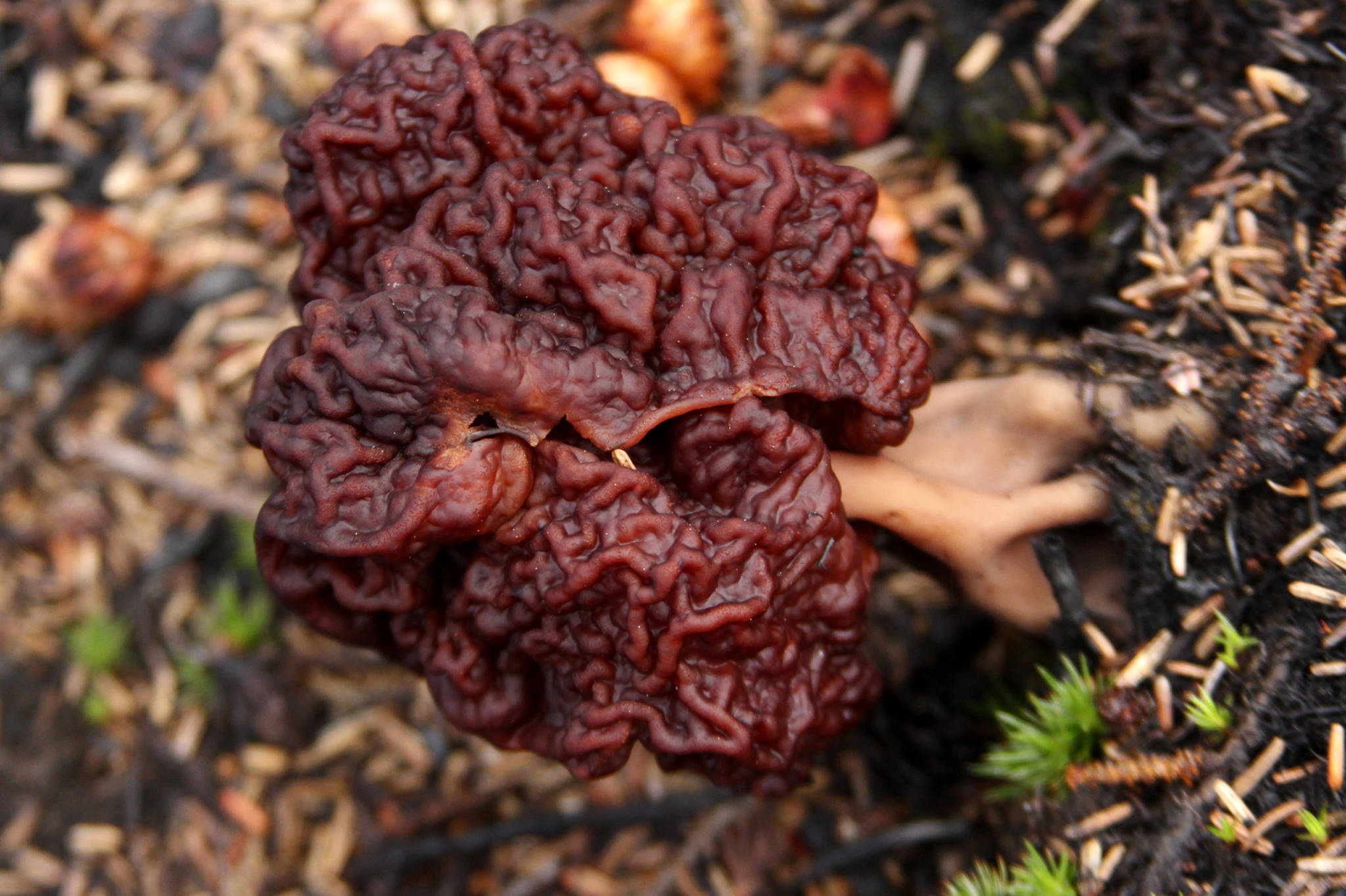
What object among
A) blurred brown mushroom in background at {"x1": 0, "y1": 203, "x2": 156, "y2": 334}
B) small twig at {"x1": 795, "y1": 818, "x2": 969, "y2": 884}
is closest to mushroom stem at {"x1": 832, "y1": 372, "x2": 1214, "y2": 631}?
small twig at {"x1": 795, "y1": 818, "x2": 969, "y2": 884}

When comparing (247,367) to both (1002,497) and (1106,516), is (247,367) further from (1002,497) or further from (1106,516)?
(1106,516)

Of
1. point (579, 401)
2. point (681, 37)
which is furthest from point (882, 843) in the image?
point (681, 37)

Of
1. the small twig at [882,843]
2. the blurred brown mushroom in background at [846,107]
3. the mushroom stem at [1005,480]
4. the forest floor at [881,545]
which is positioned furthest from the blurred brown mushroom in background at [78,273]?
the small twig at [882,843]

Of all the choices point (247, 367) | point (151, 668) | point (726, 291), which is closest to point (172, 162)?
point (247, 367)

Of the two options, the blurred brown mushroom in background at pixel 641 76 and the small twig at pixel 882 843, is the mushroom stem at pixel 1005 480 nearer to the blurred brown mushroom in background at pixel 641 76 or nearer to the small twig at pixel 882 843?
the small twig at pixel 882 843

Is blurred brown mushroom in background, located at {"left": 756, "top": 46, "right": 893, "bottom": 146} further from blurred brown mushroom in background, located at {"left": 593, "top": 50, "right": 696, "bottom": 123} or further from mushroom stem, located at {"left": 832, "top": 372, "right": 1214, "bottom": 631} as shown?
mushroom stem, located at {"left": 832, "top": 372, "right": 1214, "bottom": 631}
